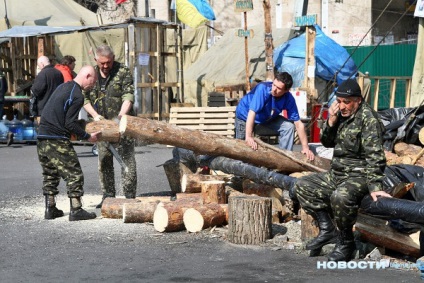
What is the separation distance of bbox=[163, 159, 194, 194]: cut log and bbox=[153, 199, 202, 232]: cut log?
Result: 2610 mm

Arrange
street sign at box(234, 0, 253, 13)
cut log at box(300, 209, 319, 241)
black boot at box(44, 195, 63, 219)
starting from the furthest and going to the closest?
street sign at box(234, 0, 253, 13) → black boot at box(44, 195, 63, 219) → cut log at box(300, 209, 319, 241)

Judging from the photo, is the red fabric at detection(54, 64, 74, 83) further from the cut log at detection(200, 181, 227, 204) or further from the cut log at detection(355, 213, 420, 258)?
the cut log at detection(355, 213, 420, 258)

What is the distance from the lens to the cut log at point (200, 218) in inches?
394

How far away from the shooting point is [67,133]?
1089 cm

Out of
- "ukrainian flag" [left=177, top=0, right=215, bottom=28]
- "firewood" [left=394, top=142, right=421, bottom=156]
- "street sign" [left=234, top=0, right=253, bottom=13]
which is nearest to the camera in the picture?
"firewood" [left=394, top=142, right=421, bottom=156]

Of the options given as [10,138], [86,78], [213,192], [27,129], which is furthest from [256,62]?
[213,192]

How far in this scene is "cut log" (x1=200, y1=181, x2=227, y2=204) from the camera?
416 inches

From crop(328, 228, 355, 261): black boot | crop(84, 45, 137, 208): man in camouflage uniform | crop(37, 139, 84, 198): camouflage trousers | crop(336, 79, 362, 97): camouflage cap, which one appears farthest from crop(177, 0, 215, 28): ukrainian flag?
crop(328, 228, 355, 261): black boot

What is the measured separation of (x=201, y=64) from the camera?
28.1 meters

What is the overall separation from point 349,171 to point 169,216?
230cm

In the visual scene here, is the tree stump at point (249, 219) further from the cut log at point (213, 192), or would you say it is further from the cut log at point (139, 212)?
the cut log at point (139, 212)

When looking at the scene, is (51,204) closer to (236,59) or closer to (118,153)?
(118,153)

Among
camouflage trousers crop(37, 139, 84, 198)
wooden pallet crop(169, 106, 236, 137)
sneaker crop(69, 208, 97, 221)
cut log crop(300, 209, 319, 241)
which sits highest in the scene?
camouflage trousers crop(37, 139, 84, 198)

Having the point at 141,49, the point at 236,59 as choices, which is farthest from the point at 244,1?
the point at 236,59
